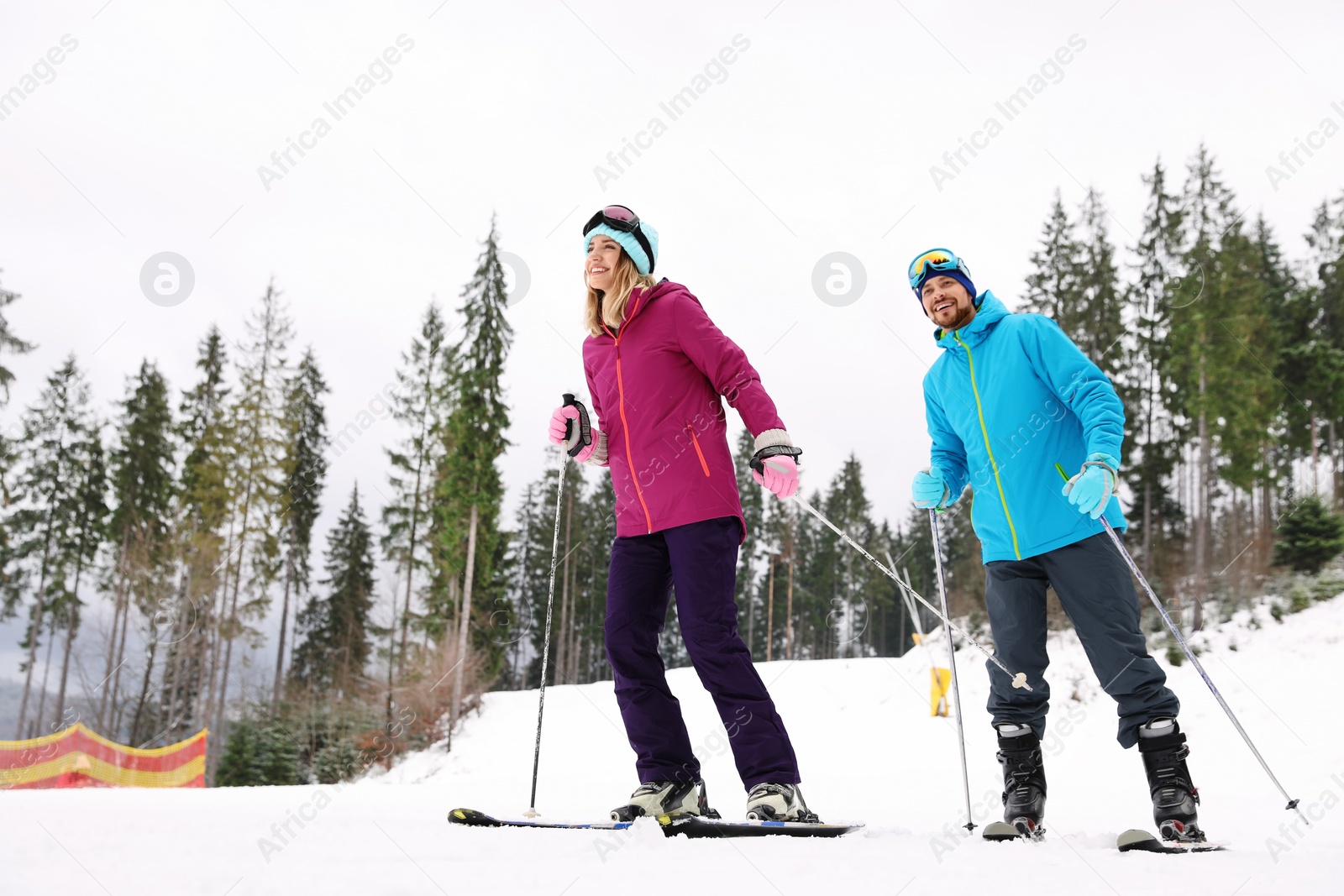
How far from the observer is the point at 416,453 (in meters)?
24.6

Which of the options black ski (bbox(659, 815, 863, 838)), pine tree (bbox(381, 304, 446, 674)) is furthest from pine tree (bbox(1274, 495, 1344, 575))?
pine tree (bbox(381, 304, 446, 674))

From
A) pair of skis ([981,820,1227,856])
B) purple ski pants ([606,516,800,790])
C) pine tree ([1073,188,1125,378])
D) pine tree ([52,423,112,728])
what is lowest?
pair of skis ([981,820,1227,856])

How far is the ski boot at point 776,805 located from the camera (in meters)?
2.45

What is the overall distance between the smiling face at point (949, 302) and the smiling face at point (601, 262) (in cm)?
122

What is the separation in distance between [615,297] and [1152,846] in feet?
7.87

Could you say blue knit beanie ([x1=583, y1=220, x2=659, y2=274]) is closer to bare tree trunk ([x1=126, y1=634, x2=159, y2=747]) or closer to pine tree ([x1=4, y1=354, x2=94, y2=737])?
bare tree trunk ([x1=126, y1=634, x2=159, y2=747])

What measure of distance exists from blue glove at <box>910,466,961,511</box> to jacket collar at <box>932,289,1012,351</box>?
527 mm

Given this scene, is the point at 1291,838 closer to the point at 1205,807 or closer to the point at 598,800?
the point at 1205,807

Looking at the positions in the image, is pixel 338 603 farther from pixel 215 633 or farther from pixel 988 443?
pixel 988 443

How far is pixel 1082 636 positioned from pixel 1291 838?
34.7 inches

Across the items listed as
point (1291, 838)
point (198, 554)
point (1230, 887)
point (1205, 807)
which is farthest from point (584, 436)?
point (198, 554)

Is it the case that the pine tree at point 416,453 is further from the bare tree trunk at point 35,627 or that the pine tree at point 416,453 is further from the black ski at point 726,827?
the black ski at point 726,827

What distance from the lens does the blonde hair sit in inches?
122

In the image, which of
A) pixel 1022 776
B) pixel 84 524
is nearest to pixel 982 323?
pixel 1022 776
